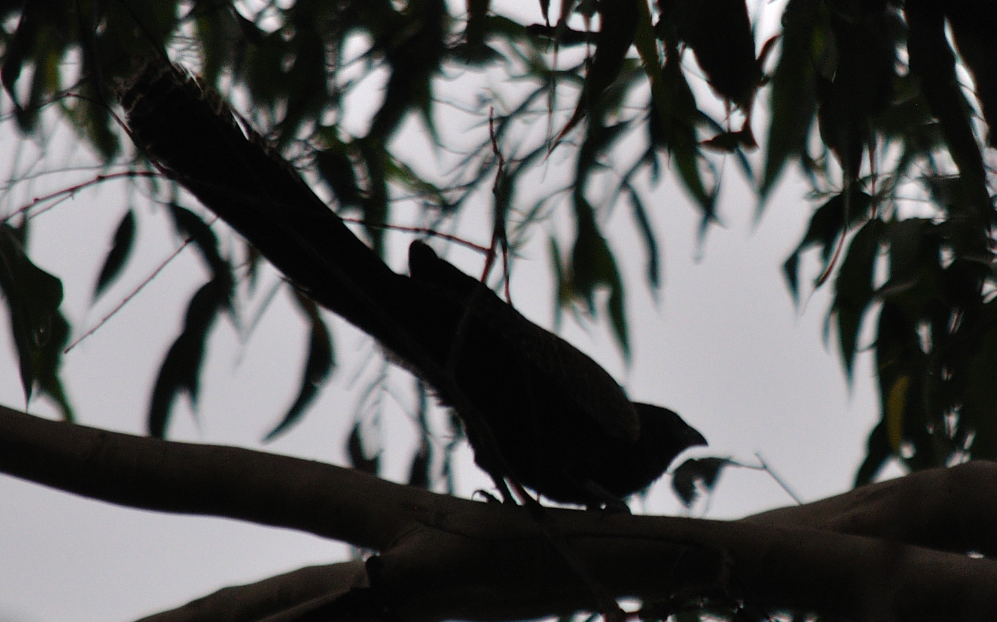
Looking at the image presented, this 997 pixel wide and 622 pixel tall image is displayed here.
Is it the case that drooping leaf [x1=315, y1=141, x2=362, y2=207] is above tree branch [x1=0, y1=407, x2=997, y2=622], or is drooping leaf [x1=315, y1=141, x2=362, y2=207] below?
above

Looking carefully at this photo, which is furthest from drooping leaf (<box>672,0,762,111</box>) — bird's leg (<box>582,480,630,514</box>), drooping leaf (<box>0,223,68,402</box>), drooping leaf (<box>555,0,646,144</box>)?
drooping leaf (<box>0,223,68,402</box>)

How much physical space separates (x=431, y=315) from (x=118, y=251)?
0.77 m

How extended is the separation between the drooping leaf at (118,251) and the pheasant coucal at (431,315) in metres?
0.69

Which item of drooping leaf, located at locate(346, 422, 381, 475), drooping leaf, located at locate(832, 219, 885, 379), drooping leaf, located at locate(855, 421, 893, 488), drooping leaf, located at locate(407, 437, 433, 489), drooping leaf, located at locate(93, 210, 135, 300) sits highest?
drooping leaf, located at locate(93, 210, 135, 300)

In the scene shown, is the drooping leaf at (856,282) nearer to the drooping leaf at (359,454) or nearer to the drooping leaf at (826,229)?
the drooping leaf at (826,229)

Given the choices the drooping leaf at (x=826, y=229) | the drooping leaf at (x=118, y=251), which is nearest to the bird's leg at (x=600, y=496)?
the drooping leaf at (x=826, y=229)

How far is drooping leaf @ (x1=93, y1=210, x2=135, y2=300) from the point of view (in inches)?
68.6

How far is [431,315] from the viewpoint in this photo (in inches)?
53.2

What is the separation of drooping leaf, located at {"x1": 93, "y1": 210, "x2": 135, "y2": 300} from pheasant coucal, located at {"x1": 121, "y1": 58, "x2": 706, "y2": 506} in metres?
0.69

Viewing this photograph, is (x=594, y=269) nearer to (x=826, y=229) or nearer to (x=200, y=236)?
(x=826, y=229)

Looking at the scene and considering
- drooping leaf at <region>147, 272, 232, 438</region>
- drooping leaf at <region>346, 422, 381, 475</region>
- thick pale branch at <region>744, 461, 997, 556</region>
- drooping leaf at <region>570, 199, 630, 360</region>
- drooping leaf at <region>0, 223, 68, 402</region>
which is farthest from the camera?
drooping leaf at <region>570, 199, 630, 360</region>

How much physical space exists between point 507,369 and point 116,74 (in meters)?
0.81

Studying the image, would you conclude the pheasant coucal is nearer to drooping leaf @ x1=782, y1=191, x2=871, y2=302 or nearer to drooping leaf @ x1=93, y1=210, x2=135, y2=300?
drooping leaf @ x1=782, y1=191, x2=871, y2=302

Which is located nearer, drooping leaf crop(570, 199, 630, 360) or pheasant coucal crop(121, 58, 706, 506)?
pheasant coucal crop(121, 58, 706, 506)
